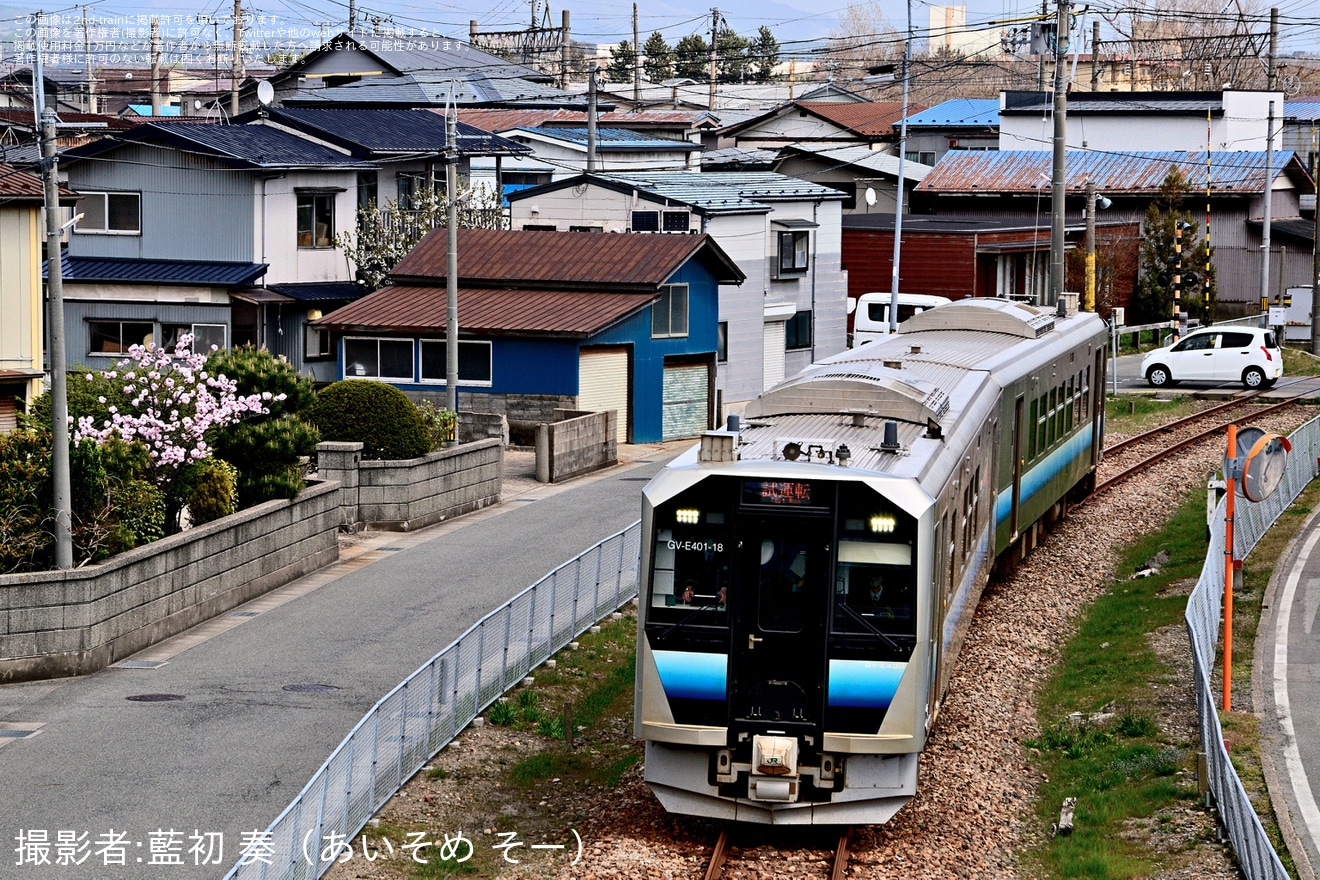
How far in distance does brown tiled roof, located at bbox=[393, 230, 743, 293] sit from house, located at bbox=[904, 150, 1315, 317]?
2539 centimetres

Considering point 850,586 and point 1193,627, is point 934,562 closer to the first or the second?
point 850,586

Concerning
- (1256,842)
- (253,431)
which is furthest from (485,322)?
(1256,842)

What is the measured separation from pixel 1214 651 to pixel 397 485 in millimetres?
13435

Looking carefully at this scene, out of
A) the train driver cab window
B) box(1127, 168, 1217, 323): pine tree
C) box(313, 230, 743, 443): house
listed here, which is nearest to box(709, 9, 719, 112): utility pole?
box(1127, 168, 1217, 323): pine tree

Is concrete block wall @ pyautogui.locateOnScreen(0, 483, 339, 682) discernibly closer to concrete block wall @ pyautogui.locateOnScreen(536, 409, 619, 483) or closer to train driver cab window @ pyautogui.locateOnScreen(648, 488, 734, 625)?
train driver cab window @ pyautogui.locateOnScreen(648, 488, 734, 625)

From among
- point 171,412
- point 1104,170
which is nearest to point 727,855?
point 171,412

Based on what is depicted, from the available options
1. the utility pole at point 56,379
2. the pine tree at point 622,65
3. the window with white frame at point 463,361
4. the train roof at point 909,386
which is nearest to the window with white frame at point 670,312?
the window with white frame at point 463,361

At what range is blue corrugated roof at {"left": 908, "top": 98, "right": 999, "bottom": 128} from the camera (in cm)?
8294

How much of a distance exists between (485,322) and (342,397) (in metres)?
9.51

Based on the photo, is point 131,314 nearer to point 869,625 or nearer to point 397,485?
point 397,485

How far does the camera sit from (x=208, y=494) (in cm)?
2092

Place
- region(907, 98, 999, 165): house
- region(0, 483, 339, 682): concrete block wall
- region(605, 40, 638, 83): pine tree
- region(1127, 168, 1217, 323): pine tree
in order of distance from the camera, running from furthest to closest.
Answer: region(605, 40, 638, 83): pine tree < region(907, 98, 999, 165): house < region(1127, 168, 1217, 323): pine tree < region(0, 483, 339, 682): concrete block wall

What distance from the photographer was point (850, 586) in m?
12.2

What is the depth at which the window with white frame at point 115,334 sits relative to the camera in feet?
126
